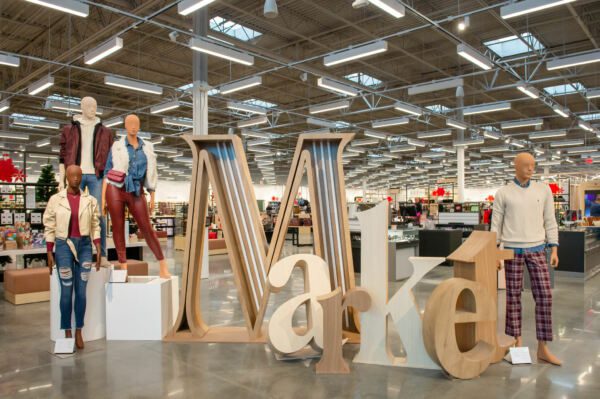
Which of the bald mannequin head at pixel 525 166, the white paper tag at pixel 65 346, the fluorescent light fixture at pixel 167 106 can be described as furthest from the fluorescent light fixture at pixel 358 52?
the white paper tag at pixel 65 346

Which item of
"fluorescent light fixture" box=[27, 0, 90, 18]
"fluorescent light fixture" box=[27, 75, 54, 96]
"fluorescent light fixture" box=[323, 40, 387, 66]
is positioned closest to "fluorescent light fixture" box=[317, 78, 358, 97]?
"fluorescent light fixture" box=[323, 40, 387, 66]

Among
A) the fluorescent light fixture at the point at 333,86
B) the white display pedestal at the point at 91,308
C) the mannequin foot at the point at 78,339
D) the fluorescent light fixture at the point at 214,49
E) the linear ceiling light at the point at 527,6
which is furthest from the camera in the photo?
the fluorescent light fixture at the point at 333,86

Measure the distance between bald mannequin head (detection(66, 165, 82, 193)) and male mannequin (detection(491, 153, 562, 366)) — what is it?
3.62 meters

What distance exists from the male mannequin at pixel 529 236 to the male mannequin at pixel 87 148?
369 centimetres

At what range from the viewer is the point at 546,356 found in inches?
140

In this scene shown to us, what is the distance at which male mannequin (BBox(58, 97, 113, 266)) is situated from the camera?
4.27 m

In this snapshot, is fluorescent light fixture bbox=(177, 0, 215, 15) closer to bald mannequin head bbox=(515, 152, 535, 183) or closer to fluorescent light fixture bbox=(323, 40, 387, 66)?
fluorescent light fixture bbox=(323, 40, 387, 66)

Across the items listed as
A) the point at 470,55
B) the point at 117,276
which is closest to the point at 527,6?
the point at 470,55

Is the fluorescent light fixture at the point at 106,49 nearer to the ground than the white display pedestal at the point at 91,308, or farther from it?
farther from it

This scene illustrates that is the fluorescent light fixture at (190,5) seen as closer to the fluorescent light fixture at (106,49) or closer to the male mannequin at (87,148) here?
the fluorescent light fixture at (106,49)

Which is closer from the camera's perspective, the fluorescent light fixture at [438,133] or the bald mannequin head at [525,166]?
the bald mannequin head at [525,166]

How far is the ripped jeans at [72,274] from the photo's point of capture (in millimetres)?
3877

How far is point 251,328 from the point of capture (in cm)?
422

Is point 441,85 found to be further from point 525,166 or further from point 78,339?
point 78,339
